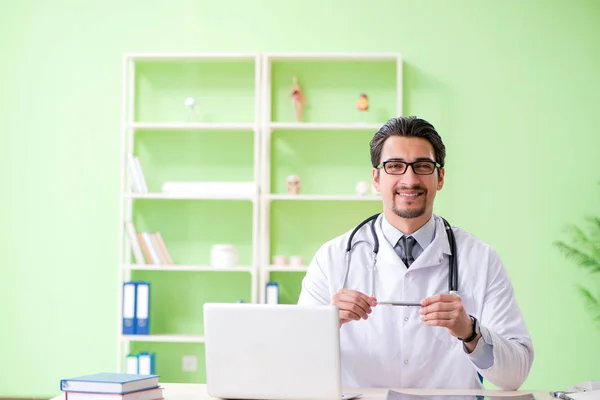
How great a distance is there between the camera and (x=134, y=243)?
Result: 4.38 metres

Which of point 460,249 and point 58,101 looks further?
point 58,101

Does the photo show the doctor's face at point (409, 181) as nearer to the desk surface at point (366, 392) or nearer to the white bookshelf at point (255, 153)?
the desk surface at point (366, 392)

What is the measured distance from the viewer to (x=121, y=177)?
4.46m

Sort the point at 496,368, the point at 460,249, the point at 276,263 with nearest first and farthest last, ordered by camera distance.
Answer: the point at 496,368
the point at 460,249
the point at 276,263

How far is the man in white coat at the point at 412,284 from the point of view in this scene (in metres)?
2.34

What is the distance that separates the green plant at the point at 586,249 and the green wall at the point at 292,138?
53 mm

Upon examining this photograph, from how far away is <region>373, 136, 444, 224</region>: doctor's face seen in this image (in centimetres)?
243

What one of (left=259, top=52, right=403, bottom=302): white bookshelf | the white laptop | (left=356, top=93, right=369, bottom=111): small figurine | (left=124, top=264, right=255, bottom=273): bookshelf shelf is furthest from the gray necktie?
(left=356, top=93, right=369, bottom=111): small figurine

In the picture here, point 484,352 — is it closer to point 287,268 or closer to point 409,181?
point 409,181

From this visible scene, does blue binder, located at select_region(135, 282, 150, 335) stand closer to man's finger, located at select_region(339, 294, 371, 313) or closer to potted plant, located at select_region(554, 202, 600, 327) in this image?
potted plant, located at select_region(554, 202, 600, 327)

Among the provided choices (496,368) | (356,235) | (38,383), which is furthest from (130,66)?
(496,368)

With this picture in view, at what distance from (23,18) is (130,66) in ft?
2.34

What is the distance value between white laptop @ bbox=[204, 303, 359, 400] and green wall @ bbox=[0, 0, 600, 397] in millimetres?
2682

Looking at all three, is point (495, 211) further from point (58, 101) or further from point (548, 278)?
point (58, 101)
